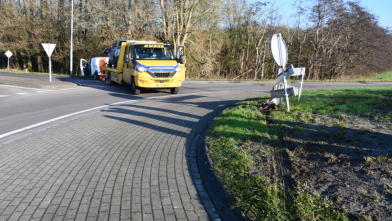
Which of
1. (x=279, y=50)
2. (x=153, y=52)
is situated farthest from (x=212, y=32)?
(x=279, y=50)

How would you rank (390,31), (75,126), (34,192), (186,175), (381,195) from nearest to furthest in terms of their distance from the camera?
(381,195)
(34,192)
(186,175)
(75,126)
(390,31)

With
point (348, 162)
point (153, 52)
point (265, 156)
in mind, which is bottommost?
point (265, 156)

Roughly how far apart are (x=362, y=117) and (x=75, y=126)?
6.79 m

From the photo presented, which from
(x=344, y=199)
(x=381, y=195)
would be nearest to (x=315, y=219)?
(x=344, y=199)

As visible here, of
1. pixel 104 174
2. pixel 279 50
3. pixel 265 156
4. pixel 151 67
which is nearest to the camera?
pixel 104 174

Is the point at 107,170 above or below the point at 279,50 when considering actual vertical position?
below

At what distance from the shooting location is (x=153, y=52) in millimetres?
14734

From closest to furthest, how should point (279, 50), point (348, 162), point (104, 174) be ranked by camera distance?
1. point (348, 162)
2. point (104, 174)
3. point (279, 50)

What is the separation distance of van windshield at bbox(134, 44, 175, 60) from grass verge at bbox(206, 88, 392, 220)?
7.22m

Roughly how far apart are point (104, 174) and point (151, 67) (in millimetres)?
9675

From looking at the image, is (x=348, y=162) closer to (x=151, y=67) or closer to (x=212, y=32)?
(x=151, y=67)

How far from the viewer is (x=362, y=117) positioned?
638 centimetres

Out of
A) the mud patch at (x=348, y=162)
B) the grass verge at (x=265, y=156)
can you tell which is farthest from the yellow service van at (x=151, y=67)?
the mud patch at (x=348, y=162)

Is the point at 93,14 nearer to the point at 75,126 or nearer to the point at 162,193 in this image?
the point at 75,126
